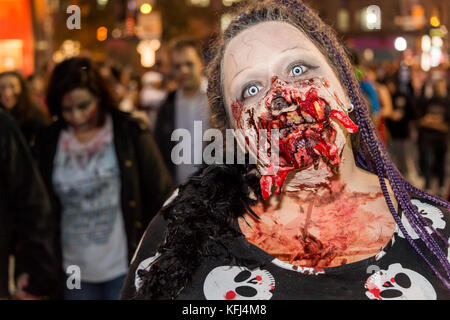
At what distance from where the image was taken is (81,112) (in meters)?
3.21

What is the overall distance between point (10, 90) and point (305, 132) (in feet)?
11.3

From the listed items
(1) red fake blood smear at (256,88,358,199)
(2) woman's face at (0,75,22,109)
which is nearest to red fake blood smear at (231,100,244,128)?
(1) red fake blood smear at (256,88,358,199)

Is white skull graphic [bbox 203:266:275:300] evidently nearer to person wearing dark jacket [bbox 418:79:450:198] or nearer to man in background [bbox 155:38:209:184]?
man in background [bbox 155:38:209:184]

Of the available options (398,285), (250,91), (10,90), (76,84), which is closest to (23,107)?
(10,90)

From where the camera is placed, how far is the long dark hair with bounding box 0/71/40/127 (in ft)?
13.5

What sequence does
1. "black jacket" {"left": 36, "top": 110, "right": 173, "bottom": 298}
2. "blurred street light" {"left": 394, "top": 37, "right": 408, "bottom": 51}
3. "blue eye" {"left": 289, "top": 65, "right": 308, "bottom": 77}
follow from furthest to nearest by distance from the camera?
1. "black jacket" {"left": 36, "top": 110, "right": 173, "bottom": 298}
2. "blurred street light" {"left": 394, "top": 37, "right": 408, "bottom": 51}
3. "blue eye" {"left": 289, "top": 65, "right": 308, "bottom": 77}

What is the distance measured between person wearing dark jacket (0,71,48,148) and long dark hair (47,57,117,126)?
81 cm

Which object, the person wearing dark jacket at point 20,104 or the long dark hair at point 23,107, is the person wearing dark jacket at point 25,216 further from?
the long dark hair at point 23,107

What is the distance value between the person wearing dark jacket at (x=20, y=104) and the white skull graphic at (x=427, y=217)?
9.79 ft

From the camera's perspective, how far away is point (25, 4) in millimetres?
8617

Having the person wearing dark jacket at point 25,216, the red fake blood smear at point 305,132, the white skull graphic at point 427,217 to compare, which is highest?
the red fake blood smear at point 305,132

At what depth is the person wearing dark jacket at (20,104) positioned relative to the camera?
4.06 metres

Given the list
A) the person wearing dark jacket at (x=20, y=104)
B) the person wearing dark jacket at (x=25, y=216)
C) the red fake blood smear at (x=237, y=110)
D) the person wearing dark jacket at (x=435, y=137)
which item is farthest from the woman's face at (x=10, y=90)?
the person wearing dark jacket at (x=435, y=137)

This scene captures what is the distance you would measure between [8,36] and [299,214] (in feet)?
24.4
